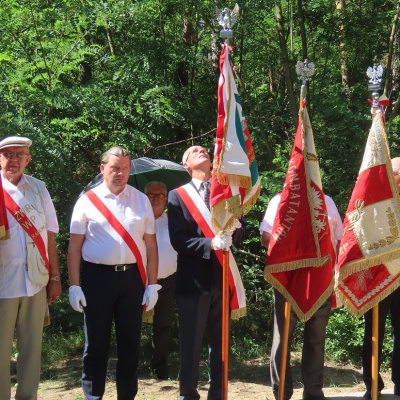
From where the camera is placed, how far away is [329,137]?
9.35m

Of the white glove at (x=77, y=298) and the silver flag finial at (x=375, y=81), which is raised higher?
the silver flag finial at (x=375, y=81)

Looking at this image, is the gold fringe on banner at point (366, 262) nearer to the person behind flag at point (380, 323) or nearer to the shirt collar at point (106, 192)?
the person behind flag at point (380, 323)

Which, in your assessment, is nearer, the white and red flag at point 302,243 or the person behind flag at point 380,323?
the white and red flag at point 302,243

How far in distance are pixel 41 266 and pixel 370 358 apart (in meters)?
2.64

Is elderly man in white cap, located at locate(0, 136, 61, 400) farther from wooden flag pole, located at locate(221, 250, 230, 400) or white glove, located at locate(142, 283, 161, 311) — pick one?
wooden flag pole, located at locate(221, 250, 230, 400)

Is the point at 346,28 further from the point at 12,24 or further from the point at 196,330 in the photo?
the point at 196,330

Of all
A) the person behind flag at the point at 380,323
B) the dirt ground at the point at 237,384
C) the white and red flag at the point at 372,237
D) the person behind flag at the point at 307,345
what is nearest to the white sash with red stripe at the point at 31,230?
the dirt ground at the point at 237,384

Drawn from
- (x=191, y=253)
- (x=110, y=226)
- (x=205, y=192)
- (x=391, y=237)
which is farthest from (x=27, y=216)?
(x=391, y=237)

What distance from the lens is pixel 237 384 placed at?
6.78 m

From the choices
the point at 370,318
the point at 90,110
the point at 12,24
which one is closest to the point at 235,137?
the point at 370,318

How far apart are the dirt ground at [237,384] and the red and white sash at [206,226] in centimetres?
113

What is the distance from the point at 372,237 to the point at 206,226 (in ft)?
4.05

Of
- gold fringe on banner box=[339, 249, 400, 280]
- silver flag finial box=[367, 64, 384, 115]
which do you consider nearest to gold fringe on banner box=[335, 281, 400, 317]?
gold fringe on banner box=[339, 249, 400, 280]

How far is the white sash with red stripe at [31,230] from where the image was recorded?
5.00 m
